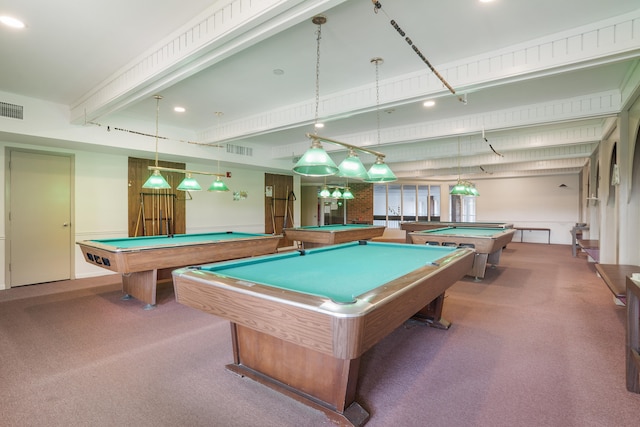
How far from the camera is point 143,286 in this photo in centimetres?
415

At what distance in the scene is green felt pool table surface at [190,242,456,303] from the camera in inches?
77.3

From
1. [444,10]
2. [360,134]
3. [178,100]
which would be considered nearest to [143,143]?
[178,100]

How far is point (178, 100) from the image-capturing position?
464 cm

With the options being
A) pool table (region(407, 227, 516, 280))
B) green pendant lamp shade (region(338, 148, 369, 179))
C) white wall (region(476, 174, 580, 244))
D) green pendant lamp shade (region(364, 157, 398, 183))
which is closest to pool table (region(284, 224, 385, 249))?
pool table (region(407, 227, 516, 280))

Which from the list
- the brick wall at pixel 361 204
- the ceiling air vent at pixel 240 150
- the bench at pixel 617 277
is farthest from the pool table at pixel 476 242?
the brick wall at pixel 361 204

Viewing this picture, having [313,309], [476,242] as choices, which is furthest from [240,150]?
[313,309]

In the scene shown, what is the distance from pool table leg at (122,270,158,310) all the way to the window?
10869 mm

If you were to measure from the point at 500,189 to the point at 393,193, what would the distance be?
4070 mm

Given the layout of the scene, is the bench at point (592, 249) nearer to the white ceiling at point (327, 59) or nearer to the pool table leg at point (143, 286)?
the white ceiling at point (327, 59)

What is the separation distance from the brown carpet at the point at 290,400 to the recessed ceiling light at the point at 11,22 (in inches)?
112

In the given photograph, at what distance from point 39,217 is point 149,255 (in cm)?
326

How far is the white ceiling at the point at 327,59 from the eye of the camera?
250 cm

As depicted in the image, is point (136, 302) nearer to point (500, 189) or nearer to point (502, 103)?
point (502, 103)

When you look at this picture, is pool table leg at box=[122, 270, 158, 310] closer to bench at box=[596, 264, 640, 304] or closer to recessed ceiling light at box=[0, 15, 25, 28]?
recessed ceiling light at box=[0, 15, 25, 28]
